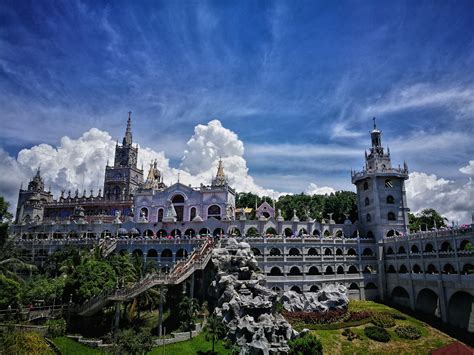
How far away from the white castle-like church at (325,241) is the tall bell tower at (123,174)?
26608 mm

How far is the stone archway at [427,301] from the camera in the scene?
55.5 m

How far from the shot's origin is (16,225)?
3342 inches

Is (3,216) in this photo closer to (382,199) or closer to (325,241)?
(325,241)

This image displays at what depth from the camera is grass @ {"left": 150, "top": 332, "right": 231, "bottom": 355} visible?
37.8 m

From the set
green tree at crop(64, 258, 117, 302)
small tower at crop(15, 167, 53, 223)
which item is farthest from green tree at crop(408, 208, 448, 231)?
small tower at crop(15, 167, 53, 223)

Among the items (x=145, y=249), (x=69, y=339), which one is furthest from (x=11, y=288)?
(x=145, y=249)

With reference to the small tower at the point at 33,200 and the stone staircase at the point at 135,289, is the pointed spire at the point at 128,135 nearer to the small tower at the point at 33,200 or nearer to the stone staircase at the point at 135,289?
the small tower at the point at 33,200

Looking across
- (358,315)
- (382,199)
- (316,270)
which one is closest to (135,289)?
(358,315)

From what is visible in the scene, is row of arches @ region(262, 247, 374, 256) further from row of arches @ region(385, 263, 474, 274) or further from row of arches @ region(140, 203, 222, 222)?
row of arches @ region(140, 203, 222, 222)

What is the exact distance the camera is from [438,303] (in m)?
55.0

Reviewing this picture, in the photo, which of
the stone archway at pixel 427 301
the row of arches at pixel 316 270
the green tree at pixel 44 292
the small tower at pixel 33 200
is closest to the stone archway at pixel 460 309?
the stone archway at pixel 427 301

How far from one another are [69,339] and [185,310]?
12.8 meters

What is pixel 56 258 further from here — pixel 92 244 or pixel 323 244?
pixel 323 244

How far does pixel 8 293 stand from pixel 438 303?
190 feet
